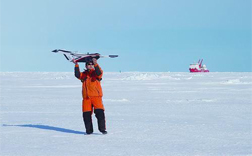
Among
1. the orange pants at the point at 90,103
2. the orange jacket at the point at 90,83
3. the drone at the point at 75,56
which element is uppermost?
the drone at the point at 75,56

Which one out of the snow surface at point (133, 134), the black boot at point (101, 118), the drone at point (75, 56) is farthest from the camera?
the black boot at point (101, 118)

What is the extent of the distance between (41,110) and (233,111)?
5791 millimetres

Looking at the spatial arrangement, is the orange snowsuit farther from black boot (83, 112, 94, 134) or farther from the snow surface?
the snow surface

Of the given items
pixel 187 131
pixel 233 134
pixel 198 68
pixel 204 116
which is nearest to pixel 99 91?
pixel 187 131

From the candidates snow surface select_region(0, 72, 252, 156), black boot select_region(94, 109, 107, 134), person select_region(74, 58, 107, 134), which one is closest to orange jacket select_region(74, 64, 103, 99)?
person select_region(74, 58, 107, 134)

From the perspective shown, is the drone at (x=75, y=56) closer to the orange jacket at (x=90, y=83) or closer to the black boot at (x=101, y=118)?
the orange jacket at (x=90, y=83)

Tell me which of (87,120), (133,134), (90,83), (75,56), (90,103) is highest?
(75,56)

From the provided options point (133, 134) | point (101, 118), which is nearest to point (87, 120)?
point (101, 118)

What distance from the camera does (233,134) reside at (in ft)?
26.7

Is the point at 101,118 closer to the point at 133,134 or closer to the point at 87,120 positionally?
the point at 87,120

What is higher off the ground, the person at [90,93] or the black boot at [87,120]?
the person at [90,93]

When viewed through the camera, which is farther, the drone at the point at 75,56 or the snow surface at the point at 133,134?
the drone at the point at 75,56

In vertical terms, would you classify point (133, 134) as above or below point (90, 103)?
below

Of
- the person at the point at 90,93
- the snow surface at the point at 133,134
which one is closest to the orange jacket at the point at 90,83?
the person at the point at 90,93
